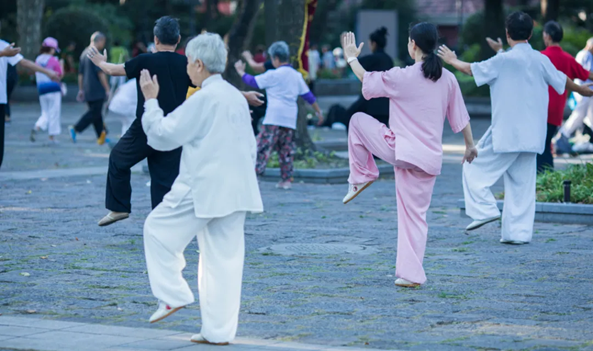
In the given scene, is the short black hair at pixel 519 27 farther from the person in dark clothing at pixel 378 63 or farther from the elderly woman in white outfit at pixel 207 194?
the person in dark clothing at pixel 378 63

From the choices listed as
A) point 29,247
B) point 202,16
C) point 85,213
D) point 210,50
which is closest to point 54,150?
point 85,213

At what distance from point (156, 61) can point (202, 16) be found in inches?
→ 1992

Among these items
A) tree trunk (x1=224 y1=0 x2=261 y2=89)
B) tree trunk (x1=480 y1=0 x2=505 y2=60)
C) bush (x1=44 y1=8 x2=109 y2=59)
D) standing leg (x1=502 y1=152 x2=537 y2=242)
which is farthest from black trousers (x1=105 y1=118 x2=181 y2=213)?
bush (x1=44 y1=8 x2=109 y2=59)

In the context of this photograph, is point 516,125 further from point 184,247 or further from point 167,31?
point 184,247

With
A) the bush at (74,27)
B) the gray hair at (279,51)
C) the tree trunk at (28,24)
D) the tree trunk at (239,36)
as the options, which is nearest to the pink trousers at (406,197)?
the gray hair at (279,51)

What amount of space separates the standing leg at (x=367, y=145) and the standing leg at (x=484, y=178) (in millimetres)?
1905

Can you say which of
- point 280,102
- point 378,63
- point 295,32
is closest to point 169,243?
point 280,102

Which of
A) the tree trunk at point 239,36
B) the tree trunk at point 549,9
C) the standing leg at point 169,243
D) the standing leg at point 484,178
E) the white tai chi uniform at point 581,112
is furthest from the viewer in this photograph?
the tree trunk at point 549,9

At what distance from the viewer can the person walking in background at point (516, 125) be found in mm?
8602

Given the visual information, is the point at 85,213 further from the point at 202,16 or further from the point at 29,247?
the point at 202,16

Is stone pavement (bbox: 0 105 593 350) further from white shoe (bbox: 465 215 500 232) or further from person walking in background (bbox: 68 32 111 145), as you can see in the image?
person walking in background (bbox: 68 32 111 145)

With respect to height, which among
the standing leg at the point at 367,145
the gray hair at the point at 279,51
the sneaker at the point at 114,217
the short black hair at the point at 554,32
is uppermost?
the short black hair at the point at 554,32

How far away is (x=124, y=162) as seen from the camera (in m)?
8.09

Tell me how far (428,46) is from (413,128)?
55cm
